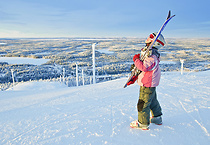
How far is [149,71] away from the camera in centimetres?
222

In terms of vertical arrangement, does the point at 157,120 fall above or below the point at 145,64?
below

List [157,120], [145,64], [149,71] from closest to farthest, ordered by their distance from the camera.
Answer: [145,64] → [149,71] → [157,120]

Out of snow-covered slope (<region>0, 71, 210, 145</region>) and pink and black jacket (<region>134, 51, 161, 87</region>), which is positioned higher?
pink and black jacket (<region>134, 51, 161, 87</region>)

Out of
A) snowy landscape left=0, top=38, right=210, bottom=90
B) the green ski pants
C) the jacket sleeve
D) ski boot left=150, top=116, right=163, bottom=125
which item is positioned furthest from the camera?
snowy landscape left=0, top=38, right=210, bottom=90

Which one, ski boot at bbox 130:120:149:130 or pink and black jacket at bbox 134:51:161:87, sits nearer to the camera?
pink and black jacket at bbox 134:51:161:87

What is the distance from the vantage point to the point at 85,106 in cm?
371

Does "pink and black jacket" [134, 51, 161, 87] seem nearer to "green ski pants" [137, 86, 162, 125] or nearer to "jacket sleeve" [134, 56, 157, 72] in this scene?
"jacket sleeve" [134, 56, 157, 72]

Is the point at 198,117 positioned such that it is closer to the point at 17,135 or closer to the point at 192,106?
the point at 192,106

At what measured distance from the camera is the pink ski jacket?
82.7 inches

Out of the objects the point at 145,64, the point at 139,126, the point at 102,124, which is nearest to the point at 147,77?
the point at 145,64

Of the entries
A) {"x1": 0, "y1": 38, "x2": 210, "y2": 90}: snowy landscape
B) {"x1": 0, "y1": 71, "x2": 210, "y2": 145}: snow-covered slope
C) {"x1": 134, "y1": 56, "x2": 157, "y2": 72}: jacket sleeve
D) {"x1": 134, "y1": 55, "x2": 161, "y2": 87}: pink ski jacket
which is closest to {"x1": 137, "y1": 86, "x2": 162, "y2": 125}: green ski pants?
{"x1": 134, "y1": 55, "x2": 161, "y2": 87}: pink ski jacket

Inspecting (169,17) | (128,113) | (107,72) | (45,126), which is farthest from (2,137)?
(107,72)

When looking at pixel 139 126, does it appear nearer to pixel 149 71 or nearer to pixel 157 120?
pixel 157 120

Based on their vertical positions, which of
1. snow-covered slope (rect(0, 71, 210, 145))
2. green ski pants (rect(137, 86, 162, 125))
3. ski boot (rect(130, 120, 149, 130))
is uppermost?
green ski pants (rect(137, 86, 162, 125))
